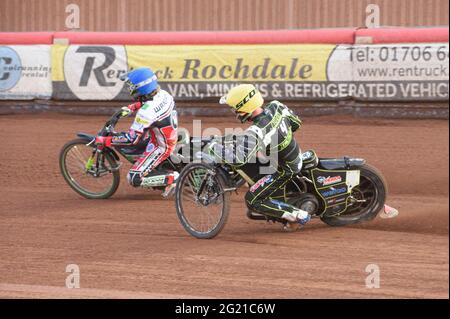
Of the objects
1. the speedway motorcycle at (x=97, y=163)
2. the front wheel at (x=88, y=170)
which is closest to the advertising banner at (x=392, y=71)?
the speedway motorcycle at (x=97, y=163)

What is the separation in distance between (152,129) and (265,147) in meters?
2.54

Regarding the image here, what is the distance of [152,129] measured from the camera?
420 inches

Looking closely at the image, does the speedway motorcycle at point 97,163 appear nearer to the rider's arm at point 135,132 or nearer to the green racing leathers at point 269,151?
the rider's arm at point 135,132

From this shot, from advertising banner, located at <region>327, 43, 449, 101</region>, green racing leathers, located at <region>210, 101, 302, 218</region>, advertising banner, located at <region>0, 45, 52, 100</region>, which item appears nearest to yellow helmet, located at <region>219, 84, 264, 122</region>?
green racing leathers, located at <region>210, 101, 302, 218</region>

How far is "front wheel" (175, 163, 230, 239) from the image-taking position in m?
8.59

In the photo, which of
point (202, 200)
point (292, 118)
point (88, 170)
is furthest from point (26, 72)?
point (292, 118)

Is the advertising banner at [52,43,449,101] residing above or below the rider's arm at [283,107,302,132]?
above

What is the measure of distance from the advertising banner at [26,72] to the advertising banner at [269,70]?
0.20 meters

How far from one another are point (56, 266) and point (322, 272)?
7.64 feet

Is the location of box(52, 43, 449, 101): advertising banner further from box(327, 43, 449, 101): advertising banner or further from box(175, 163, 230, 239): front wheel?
box(175, 163, 230, 239): front wheel

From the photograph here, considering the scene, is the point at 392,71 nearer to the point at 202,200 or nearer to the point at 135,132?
the point at 135,132

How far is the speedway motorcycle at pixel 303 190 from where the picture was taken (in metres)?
8.67

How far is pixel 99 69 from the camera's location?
1712cm
